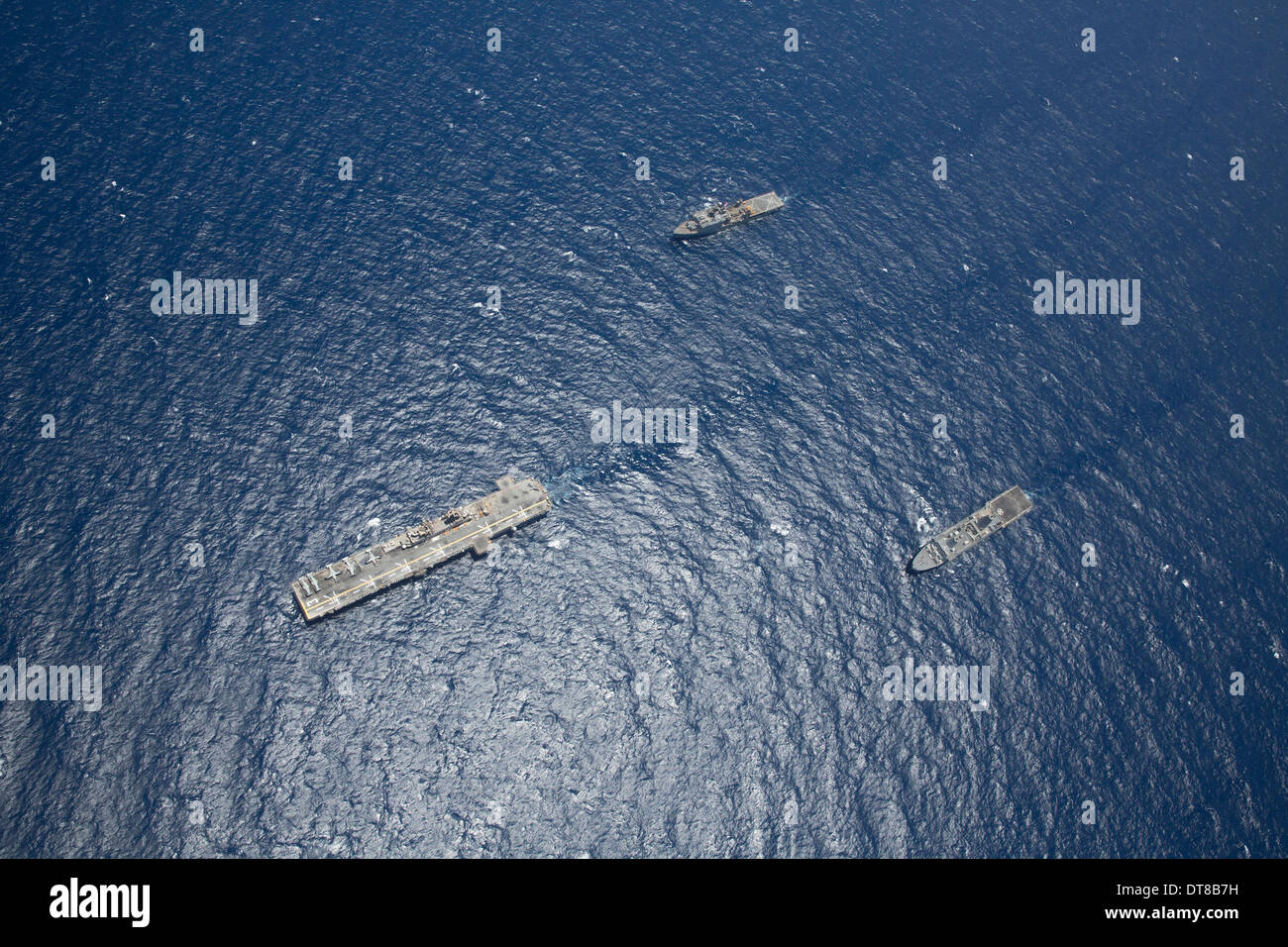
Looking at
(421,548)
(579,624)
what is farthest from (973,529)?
(421,548)

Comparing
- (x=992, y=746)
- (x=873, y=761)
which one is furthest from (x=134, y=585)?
(x=992, y=746)

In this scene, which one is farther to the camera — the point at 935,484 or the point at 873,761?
the point at 935,484

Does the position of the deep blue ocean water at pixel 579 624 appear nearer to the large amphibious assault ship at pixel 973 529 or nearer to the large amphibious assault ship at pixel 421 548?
the large amphibious assault ship at pixel 973 529

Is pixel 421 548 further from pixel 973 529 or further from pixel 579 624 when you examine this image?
pixel 973 529
